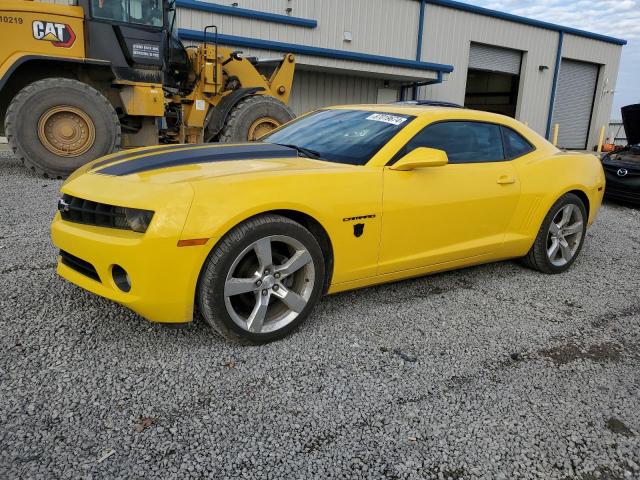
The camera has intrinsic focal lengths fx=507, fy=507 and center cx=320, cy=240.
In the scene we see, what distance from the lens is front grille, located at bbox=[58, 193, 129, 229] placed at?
2686 mm

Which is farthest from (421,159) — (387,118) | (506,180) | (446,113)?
(506,180)

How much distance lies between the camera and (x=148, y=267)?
2.54 metres

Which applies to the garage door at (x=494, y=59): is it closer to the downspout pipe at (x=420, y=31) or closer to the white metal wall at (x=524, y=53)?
the white metal wall at (x=524, y=53)

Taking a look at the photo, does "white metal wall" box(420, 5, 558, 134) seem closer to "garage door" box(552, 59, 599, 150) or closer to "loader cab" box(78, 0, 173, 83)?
"garage door" box(552, 59, 599, 150)

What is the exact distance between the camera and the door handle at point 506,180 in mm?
3899

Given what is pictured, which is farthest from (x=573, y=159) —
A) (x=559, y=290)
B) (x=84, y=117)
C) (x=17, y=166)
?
(x=17, y=166)

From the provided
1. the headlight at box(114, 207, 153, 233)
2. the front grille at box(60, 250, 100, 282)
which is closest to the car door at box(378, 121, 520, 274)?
the headlight at box(114, 207, 153, 233)

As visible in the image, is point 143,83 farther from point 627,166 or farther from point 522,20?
point 522,20

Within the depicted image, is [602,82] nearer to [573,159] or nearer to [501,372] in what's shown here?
[573,159]

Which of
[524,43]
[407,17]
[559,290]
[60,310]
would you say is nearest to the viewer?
[60,310]

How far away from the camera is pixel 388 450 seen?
211 centimetres

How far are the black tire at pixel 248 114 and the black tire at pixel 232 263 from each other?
5683mm

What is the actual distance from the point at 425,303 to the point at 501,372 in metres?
0.95

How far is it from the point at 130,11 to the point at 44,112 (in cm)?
203
